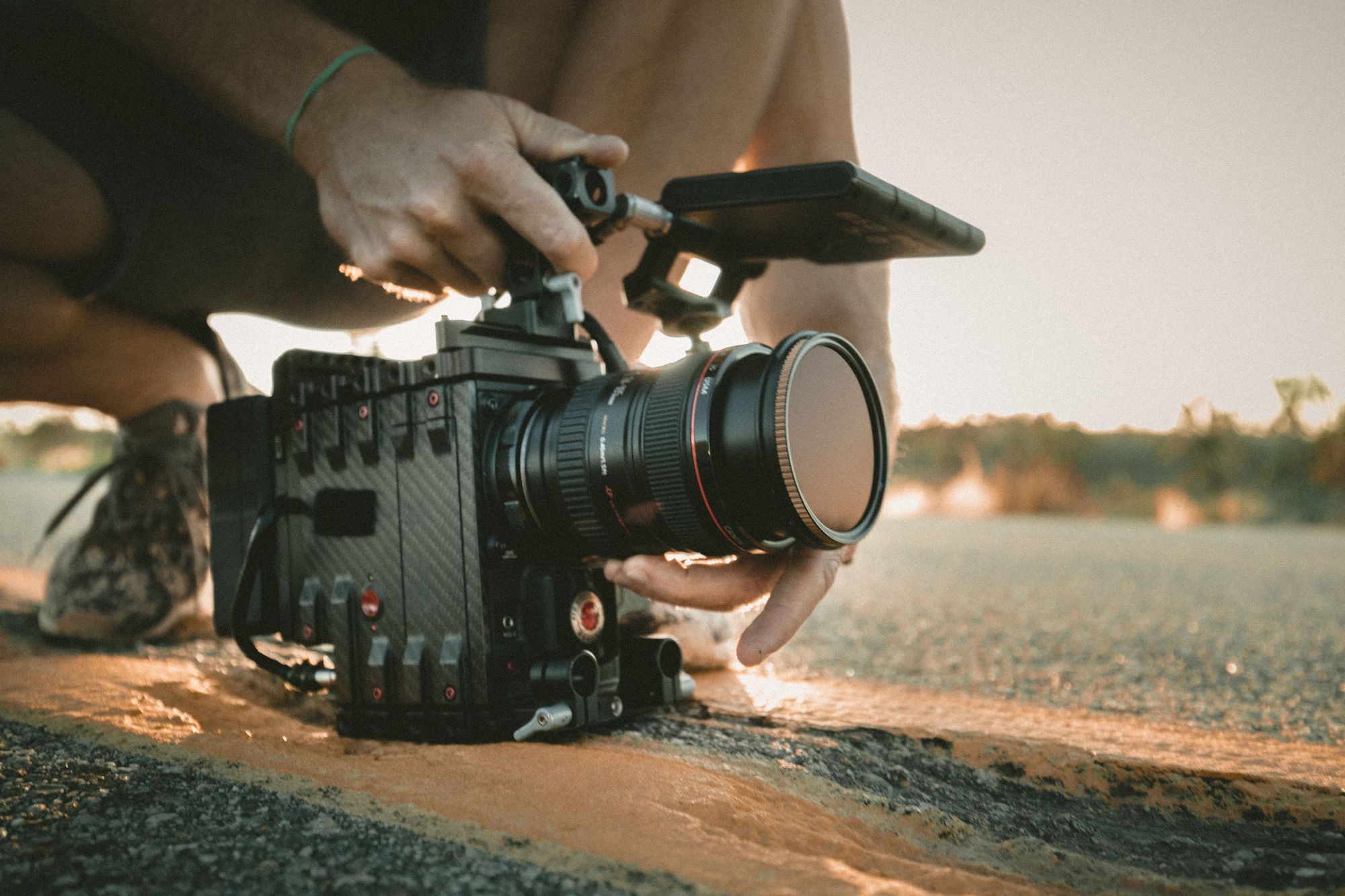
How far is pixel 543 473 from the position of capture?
1.37 metres

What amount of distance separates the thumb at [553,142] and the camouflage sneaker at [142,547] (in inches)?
59.4

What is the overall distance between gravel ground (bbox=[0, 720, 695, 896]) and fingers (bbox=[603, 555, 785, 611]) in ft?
1.55

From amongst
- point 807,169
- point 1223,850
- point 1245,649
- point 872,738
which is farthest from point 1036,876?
point 1245,649

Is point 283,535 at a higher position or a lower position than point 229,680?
higher

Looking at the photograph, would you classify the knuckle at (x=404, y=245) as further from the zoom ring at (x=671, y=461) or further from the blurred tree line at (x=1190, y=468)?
the blurred tree line at (x=1190, y=468)

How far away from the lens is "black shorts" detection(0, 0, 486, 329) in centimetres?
225

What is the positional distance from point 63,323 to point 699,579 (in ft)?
6.43

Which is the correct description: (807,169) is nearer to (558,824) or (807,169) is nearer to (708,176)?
(708,176)

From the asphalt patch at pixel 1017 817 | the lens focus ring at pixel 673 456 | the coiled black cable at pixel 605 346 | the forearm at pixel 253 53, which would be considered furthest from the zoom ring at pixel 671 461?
the forearm at pixel 253 53

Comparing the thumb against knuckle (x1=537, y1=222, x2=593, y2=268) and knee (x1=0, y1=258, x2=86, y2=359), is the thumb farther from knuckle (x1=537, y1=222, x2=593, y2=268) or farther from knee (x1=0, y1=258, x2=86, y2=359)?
knee (x1=0, y1=258, x2=86, y2=359)

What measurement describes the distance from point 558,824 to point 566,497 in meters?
0.48

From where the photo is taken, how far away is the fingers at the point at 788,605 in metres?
1.37

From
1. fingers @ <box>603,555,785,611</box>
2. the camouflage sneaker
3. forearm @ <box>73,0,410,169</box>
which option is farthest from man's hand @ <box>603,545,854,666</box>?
the camouflage sneaker

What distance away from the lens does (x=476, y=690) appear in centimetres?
139
